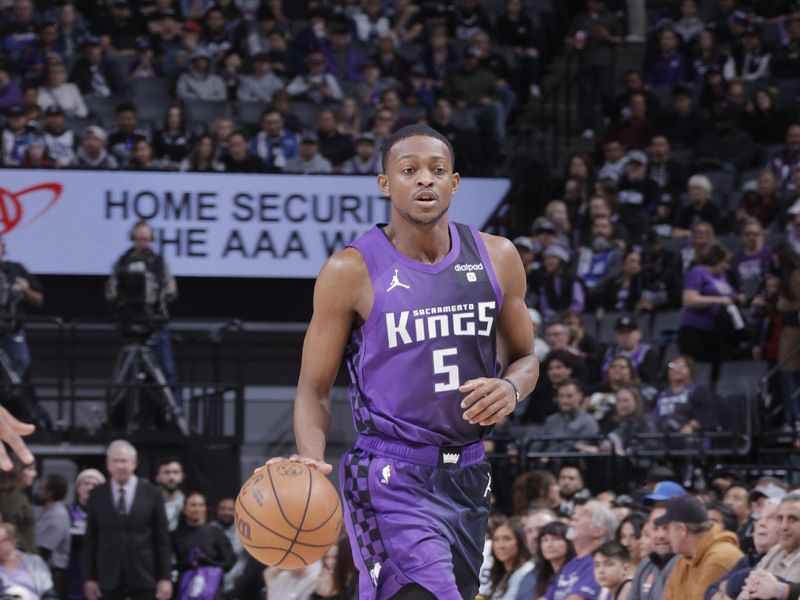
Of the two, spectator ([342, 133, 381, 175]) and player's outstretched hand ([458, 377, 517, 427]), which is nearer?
player's outstretched hand ([458, 377, 517, 427])

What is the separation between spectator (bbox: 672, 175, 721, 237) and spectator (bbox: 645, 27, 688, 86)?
11.4ft

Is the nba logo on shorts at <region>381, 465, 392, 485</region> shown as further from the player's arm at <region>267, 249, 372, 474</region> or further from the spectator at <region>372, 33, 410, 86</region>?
the spectator at <region>372, 33, 410, 86</region>

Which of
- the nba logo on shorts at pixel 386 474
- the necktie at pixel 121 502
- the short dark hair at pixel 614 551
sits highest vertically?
the nba logo on shorts at pixel 386 474

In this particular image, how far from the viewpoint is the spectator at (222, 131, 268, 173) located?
18344 millimetres

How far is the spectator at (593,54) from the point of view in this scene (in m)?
21.2

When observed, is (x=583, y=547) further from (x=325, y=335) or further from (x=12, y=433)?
(x=12, y=433)

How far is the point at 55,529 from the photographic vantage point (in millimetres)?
14578

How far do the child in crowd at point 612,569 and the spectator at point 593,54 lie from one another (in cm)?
1133

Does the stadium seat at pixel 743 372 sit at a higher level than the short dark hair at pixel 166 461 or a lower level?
higher

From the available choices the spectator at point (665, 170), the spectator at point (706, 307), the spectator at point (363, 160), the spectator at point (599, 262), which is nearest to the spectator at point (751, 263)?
the spectator at point (706, 307)

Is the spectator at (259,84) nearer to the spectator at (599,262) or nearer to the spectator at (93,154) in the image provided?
the spectator at (93,154)

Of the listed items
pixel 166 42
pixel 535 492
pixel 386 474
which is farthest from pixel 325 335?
pixel 166 42

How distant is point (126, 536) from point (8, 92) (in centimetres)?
768

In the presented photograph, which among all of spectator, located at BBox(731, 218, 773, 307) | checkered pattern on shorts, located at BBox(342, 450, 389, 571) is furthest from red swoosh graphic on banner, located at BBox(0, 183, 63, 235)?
checkered pattern on shorts, located at BBox(342, 450, 389, 571)
